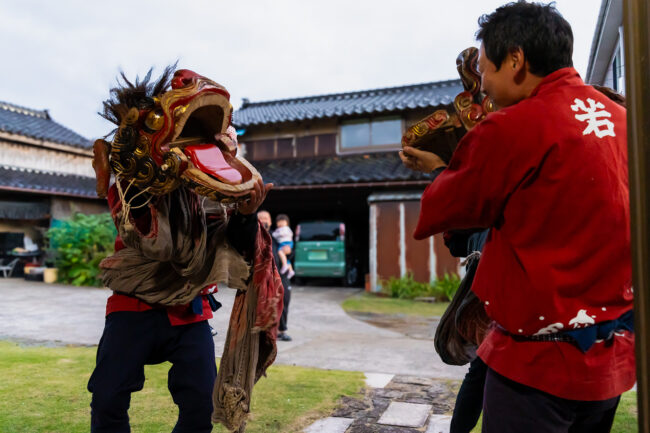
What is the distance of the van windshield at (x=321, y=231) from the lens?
14.2 m

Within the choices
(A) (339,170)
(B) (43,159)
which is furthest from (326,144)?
(B) (43,159)

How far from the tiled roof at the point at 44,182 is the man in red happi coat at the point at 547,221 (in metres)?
14.8

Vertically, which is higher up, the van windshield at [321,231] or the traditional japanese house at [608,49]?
the traditional japanese house at [608,49]

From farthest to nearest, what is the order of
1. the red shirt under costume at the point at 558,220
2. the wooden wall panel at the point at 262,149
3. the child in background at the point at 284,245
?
the wooden wall panel at the point at 262,149, the child in background at the point at 284,245, the red shirt under costume at the point at 558,220

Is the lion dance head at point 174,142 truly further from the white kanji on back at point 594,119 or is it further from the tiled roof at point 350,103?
the tiled roof at point 350,103

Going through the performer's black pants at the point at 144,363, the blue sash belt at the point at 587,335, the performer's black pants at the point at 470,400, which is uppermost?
the blue sash belt at the point at 587,335

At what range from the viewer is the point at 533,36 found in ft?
4.49

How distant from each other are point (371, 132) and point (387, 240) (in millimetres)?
3863

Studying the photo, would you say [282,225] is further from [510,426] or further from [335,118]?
[335,118]

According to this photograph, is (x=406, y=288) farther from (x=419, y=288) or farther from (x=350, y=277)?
(x=350, y=277)

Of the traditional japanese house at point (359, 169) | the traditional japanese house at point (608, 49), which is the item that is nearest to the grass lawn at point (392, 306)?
the traditional japanese house at point (359, 169)

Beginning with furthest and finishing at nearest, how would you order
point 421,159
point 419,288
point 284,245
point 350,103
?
point 350,103 → point 419,288 → point 284,245 → point 421,159

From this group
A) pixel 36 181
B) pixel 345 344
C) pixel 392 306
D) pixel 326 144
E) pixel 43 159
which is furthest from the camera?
pixel 43 159

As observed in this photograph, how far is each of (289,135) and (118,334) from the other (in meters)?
14.3
